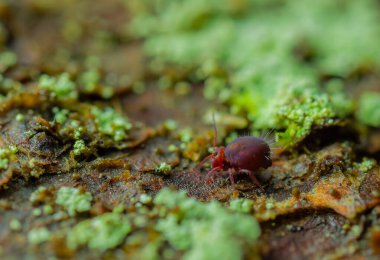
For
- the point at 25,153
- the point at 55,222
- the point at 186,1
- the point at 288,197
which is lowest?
the point at 288,197

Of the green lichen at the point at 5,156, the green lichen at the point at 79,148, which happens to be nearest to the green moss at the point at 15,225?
the green lichen at the point at 5,156

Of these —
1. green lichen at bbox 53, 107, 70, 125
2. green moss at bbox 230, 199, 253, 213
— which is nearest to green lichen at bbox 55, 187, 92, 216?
green lichen at bbox 53, 107, 70, 125

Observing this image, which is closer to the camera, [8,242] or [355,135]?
[8,242]

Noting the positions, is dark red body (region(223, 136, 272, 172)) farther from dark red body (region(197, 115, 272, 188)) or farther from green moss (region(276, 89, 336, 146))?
green moss (region(276, 89, 336, 146))

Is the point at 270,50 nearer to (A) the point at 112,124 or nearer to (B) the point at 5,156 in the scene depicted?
(A) the point at 112,124

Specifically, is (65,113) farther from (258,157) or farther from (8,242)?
(258,157)

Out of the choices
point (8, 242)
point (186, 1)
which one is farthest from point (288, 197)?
point (186, 1)

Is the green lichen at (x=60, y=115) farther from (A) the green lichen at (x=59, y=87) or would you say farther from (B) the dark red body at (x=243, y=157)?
(B) the dark red body at (x=243, y=157)
